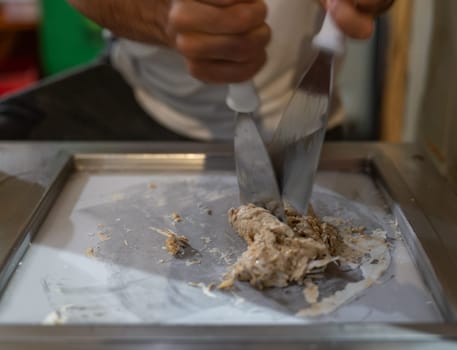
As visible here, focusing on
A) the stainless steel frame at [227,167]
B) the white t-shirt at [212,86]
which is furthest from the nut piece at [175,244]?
Result: the white t-shirt at [212,86]

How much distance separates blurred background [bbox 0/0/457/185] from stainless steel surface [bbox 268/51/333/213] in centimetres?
21

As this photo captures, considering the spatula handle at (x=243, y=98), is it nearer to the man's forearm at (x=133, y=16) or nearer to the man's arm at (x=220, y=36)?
the man's arm at (x=220, y=36)

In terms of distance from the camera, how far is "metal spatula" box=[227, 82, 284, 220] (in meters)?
0.50

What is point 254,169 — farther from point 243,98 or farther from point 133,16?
point 133,16

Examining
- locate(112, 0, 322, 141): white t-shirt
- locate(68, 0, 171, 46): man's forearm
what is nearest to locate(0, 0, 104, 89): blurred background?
locate(112, 0, 322, 141): white t-shirt

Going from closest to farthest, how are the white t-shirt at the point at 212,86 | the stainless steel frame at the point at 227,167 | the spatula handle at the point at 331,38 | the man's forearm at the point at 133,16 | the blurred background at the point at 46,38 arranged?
the stainless steel frame at the point at 227,167
the spatula handle at the point at 331,38
the man's forearm at the point at 133,16
the white t-shirt at the point at 212,86
the blurred background at the point at 46,38

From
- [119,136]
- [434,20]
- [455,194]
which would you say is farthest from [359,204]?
[119,136]

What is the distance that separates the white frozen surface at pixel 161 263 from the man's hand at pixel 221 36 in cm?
12

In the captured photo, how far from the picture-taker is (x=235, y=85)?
1.71 ft

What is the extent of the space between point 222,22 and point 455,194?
10.6 inches

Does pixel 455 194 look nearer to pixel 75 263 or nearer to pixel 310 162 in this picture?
pixel 310 162

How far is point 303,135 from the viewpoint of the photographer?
19.3 inches

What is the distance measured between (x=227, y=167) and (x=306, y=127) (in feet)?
0.52

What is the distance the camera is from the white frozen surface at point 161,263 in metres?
0.40
